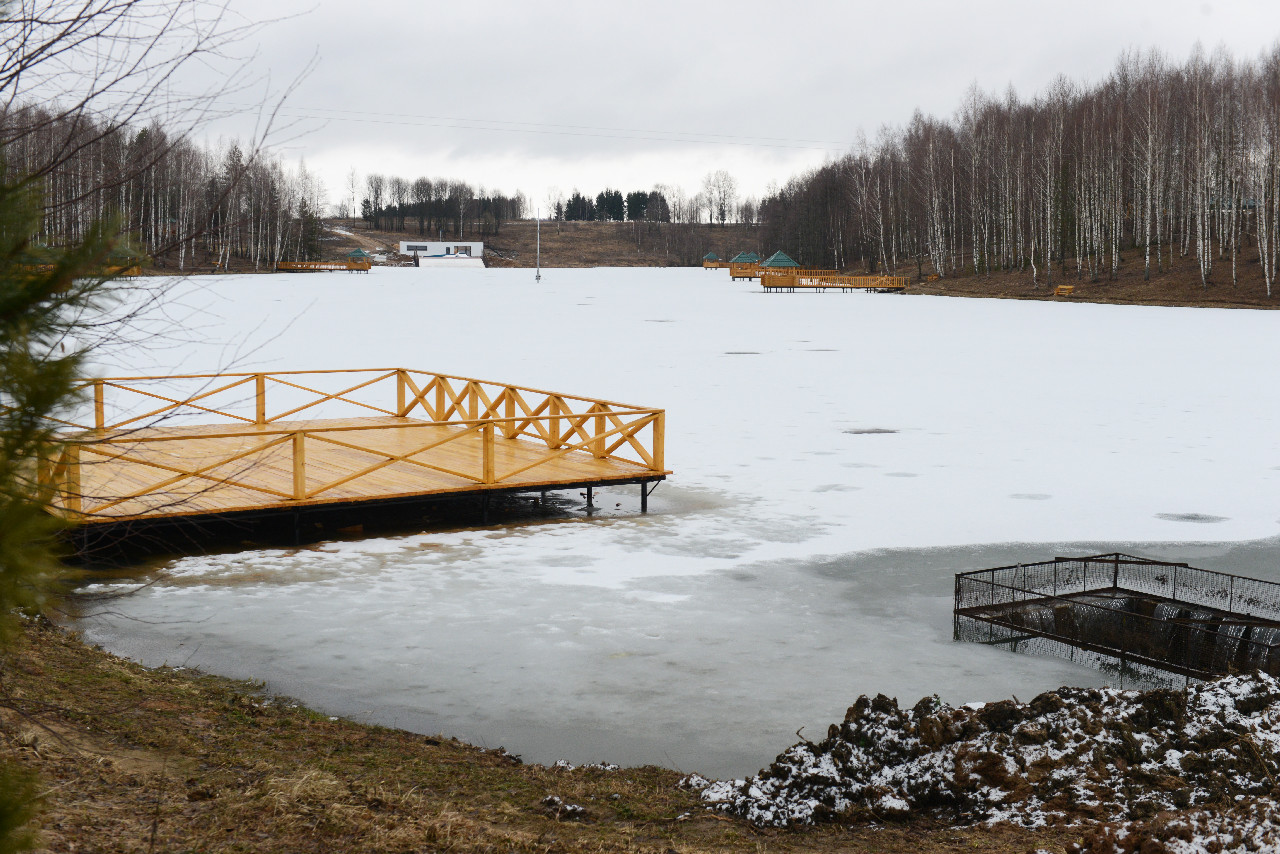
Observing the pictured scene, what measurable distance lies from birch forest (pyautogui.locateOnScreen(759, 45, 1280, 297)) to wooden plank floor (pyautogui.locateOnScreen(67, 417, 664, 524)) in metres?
49.2

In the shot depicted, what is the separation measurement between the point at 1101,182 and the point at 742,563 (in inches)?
2751

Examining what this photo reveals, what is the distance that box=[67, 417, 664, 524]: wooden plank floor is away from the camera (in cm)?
1196

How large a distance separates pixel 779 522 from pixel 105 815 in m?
9.30

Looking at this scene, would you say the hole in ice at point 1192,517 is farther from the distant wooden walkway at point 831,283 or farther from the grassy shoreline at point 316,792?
the distant wooden walkway at point 831,283

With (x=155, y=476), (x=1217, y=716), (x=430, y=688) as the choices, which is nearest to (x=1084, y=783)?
(x=1217, y=716)

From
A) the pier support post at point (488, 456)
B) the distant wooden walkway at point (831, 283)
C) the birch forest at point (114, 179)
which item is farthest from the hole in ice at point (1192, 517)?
the distant wooden walkway at point (831, 283)

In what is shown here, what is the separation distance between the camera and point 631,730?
7.26 meters

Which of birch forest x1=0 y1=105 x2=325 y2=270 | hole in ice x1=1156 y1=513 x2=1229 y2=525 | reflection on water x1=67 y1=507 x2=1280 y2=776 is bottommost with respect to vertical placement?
reflection on water x1=67 y1=507 x2=1280 y2=776

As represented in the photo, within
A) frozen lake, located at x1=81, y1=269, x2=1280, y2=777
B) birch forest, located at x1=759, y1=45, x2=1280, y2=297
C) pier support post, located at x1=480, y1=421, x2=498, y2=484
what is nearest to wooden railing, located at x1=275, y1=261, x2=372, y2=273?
birch forest, located at x1=759, y1=45, x2=1280, y2=297

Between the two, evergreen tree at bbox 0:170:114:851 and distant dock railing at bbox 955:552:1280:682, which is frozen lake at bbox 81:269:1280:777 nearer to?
distant dock railing at bbox 955:552:1280:682

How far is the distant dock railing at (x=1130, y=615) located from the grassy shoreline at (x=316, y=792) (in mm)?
3753

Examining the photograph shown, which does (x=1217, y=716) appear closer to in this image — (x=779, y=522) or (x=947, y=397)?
(x=779, y=522)

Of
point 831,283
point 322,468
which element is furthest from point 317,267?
point 322,468

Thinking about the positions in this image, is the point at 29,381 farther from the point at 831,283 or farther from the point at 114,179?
the point at 831,283
